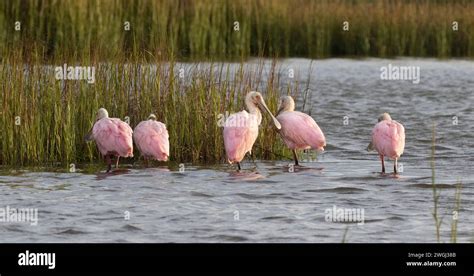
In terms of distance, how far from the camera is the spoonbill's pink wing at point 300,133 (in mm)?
12492

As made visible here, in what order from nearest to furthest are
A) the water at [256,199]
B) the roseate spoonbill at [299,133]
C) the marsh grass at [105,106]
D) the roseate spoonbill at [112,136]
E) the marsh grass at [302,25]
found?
the water at [256,199] < the roseate spoonbill at [112,136] < the marsh grass at [105,106] < the roseate spoonbill at [299,133] < the marsh grass at [302,25]

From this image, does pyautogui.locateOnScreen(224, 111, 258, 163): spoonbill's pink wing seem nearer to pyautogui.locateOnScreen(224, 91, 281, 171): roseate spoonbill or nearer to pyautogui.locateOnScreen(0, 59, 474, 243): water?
pyautogui.locateOnScreen(224, 91, 281, 171): roseate spoonbill

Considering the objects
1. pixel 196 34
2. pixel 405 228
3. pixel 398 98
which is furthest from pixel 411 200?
pixel 196 34

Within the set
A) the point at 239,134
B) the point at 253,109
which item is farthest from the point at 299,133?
the point at 239,134

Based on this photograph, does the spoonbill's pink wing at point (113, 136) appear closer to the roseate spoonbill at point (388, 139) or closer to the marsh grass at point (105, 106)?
the marsh grass at point (105, 106)

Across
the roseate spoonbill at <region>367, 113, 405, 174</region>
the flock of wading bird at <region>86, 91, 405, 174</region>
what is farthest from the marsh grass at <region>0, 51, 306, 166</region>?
Result: the roseate spoonbill at <region>367, 113, 405, 174</region>

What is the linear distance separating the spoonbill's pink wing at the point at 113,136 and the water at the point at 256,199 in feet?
0.90

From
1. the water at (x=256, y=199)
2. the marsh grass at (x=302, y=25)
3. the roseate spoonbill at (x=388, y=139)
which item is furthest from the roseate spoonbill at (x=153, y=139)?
the marsh grass at (x=302, y=25)

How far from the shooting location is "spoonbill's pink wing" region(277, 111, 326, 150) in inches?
→ 492

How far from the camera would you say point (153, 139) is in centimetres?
1183

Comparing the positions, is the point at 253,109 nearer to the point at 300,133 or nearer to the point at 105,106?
the point at 300,133

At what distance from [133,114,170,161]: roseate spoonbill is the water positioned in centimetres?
23
